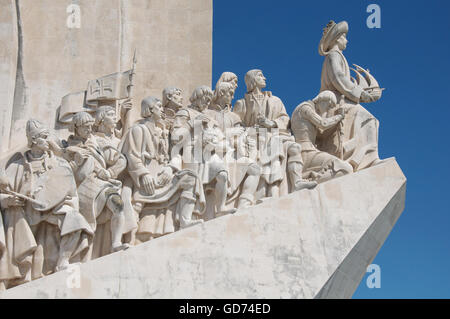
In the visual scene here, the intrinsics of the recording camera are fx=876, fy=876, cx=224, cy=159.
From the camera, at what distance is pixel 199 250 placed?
360 inches

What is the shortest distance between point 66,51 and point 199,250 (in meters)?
3.73

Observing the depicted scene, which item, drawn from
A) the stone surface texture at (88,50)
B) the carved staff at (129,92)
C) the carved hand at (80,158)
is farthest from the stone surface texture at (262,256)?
the stone surface texture at (88,50)

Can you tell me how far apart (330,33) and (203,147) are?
8.63ft

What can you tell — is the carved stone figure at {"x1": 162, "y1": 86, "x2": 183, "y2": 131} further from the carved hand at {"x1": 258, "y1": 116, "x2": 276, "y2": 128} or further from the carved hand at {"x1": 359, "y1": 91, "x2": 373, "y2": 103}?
the carved hand at {"x1": 359, "y1": 91, "x2": 373, "y2": 103}

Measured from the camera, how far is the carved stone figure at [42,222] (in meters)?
9.12

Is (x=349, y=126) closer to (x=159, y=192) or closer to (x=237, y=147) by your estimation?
(x=237, y=147)

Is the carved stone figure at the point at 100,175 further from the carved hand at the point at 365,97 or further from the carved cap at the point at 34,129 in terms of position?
the carved hand at the point at 365,97

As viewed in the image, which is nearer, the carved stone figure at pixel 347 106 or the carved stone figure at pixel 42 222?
the carved stone figure at pixel 42 222

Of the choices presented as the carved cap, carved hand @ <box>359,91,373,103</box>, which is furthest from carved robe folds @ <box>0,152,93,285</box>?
carved hand @ <box>359,91,373,103</box>

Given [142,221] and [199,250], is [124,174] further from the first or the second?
[199,250]

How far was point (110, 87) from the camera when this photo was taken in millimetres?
10898

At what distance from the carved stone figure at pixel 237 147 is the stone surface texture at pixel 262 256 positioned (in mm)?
547

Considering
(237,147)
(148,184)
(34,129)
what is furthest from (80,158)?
(237,147)

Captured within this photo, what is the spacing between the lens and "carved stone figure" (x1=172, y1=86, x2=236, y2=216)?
992 cm
